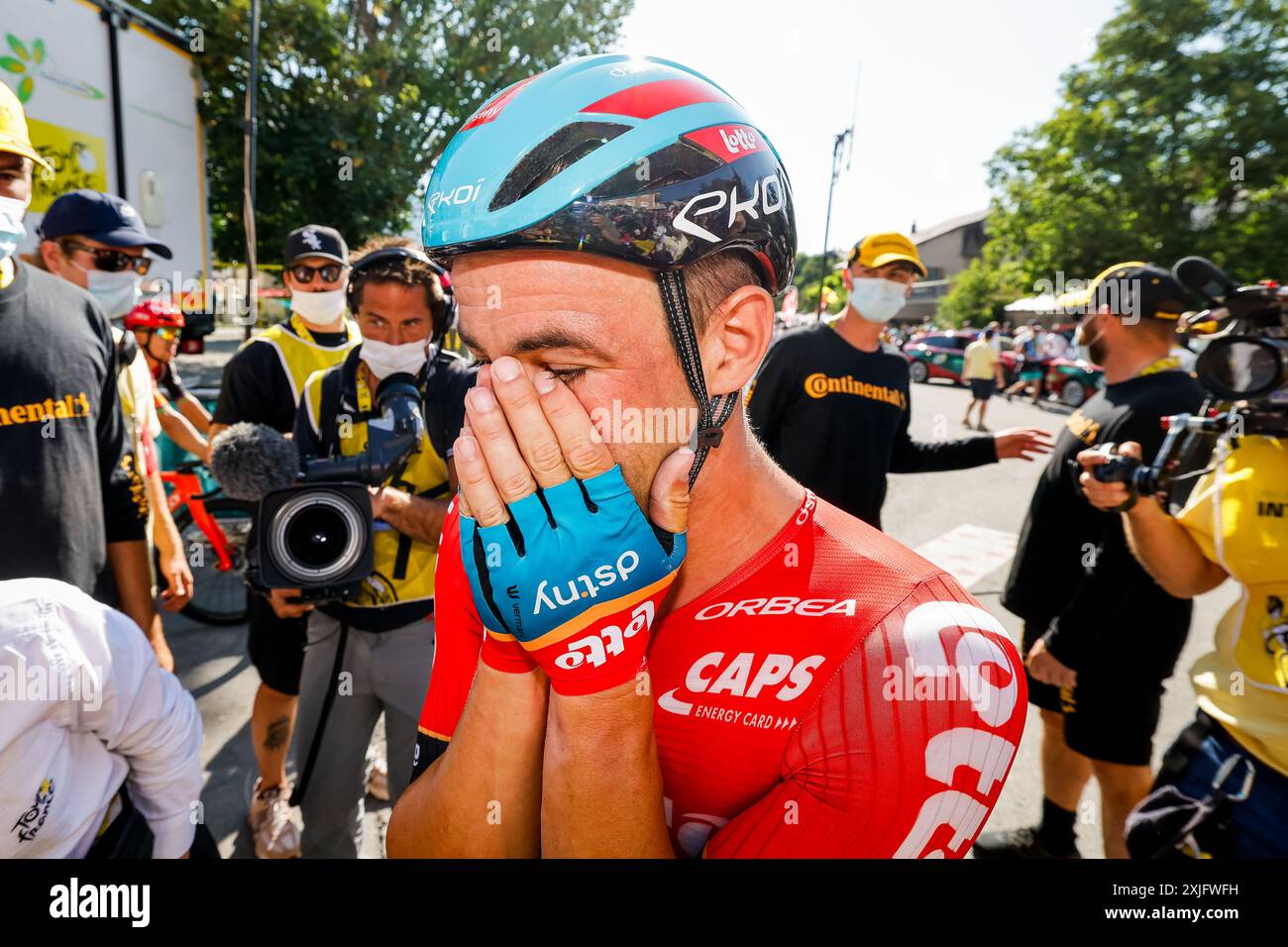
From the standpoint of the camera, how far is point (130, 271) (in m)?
3.66

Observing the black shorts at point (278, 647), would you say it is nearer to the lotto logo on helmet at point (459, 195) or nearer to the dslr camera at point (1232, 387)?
the lotto logo on helmet at point (459, 195)

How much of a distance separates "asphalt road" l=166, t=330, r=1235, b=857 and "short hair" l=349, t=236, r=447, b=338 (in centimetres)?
245

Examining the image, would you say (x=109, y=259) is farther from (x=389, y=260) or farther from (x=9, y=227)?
(x=389, y=260)

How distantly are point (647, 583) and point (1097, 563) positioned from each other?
8.87 ft

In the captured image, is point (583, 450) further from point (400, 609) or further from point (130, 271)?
point (130, 271)

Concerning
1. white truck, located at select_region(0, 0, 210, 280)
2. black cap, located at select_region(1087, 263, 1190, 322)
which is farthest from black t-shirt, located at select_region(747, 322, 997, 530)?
white truck, located at select_region(0, 0, 210, 280)

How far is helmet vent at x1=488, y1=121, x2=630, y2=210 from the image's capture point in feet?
4.08

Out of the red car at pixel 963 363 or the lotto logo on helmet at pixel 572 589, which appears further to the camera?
the red car at pixel 963 363

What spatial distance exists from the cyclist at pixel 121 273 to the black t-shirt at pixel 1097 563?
4098 millimetres

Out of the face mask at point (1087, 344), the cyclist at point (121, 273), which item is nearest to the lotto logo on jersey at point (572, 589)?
the cyclist at point (121, 273)

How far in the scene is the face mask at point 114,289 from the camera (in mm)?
3508

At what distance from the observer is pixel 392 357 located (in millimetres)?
2910

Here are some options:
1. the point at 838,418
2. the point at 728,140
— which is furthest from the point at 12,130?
the point at 838,418
